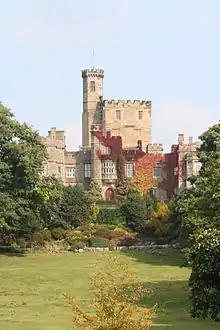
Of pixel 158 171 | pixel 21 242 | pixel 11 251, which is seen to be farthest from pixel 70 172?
pixel 11 251

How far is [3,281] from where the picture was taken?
124 ft

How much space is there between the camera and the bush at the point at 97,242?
2449 inches

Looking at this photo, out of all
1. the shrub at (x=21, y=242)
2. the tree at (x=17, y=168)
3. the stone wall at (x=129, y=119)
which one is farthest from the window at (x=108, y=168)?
the tree at (x=17, y=168)

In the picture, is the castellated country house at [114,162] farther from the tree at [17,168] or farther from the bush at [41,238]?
the tree at [17,168]

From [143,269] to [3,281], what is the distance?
8803 millimetres

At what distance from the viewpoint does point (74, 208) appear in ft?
229

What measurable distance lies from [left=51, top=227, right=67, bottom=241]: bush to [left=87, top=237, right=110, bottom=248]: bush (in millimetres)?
2489

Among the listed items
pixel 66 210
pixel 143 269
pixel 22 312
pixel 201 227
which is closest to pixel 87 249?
pixel 66 210

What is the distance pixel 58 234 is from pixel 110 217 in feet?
37.5

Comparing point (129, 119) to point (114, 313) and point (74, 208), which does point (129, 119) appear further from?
point (114, 313)

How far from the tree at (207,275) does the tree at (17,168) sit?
30.4 meters

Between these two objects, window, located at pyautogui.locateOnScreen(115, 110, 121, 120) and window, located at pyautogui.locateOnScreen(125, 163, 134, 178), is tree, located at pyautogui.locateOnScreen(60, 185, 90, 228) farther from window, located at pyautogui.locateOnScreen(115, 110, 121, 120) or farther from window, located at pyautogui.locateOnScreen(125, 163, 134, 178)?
window, located at pyautogui.locateOnScreen(115, 110, 121, 120)

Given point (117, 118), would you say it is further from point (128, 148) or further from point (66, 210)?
point (66, 210)

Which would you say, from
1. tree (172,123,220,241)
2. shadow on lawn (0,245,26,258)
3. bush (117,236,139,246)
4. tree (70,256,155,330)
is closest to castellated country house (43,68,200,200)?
bush (117,236,139,246)
